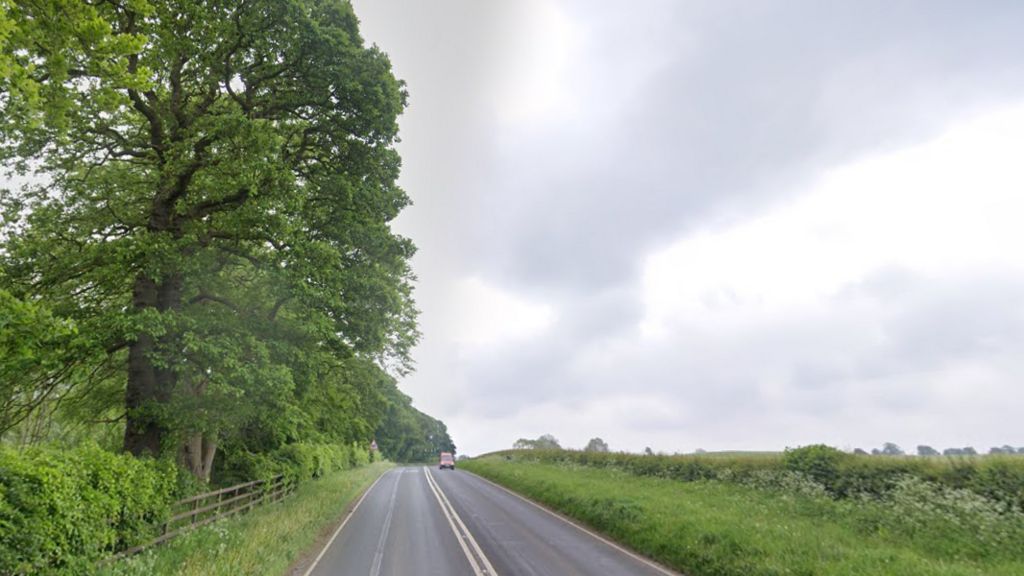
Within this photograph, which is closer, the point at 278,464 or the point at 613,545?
the point at 613,545

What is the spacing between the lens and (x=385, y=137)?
1509 cm

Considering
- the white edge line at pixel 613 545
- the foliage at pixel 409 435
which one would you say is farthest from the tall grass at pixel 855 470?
the foliage at pixel 409 435

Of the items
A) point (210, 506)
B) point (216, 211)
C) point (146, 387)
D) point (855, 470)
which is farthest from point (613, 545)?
point (216, 211)

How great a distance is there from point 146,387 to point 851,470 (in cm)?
2068

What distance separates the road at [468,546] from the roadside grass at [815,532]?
3.38 feet

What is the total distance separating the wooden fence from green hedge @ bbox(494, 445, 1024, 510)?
18.4 m

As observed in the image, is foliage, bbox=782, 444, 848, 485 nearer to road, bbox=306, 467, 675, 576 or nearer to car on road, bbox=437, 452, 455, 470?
road, bbox=306, 467, 675, 576

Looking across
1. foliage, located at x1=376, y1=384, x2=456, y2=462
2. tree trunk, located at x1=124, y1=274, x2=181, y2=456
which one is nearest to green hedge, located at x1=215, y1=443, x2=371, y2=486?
tree trunk, located at x1=124, y1=274, x2=181, y2=456

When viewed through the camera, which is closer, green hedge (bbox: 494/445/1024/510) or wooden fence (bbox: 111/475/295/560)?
wooden fence (bbox: 111/475/295/560)

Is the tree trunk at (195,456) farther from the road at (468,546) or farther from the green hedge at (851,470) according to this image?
the green hedge at (851,470)

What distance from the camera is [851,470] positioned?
1543cm

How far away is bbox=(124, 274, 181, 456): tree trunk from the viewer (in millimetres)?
11969

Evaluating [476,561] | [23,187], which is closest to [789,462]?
[476,561]

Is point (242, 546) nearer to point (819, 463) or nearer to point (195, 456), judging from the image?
point (195, 456)
